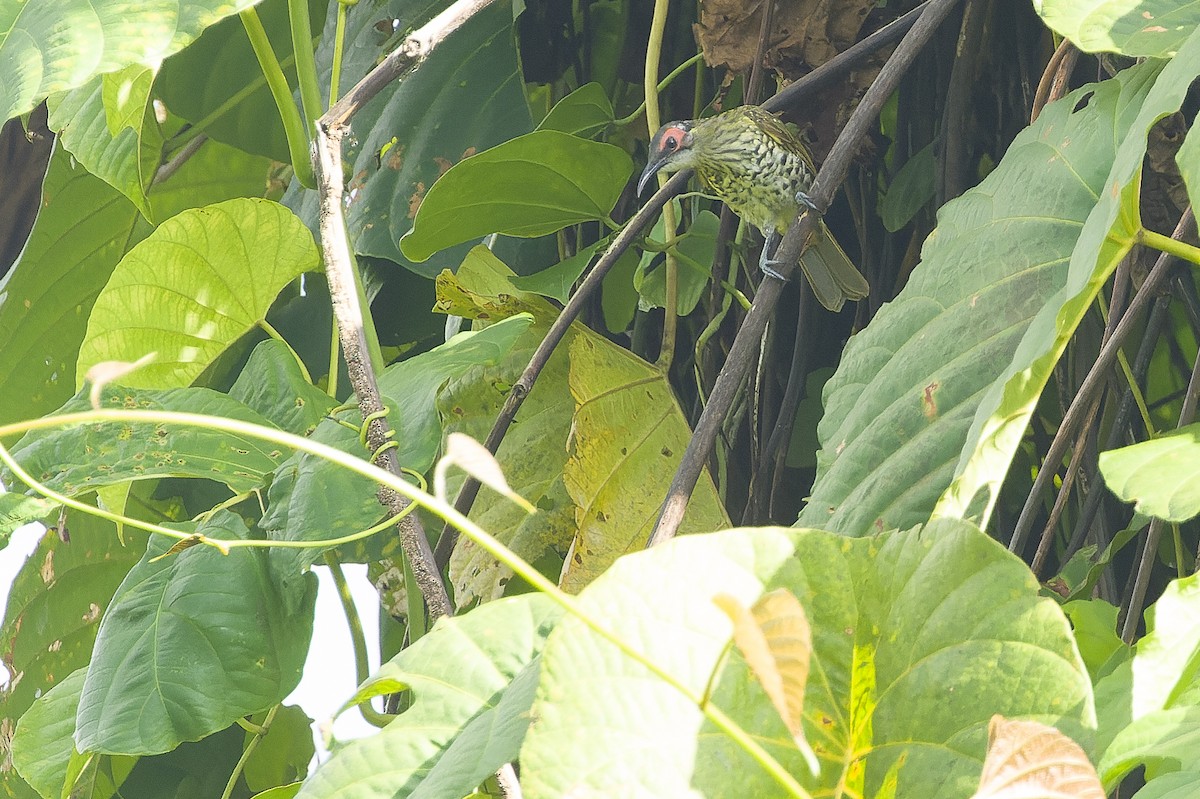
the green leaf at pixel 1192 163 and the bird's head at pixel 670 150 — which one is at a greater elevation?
the green leaf at pixel 1192 163

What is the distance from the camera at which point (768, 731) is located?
0.47 metres

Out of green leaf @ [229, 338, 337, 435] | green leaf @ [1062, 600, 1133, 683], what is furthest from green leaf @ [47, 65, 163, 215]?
green leaf @ [1062, 600, 1133, 683]

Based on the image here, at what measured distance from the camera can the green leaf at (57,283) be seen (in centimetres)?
170

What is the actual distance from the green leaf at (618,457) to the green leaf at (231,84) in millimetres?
637

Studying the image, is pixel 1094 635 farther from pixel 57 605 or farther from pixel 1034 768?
pixel 57 605

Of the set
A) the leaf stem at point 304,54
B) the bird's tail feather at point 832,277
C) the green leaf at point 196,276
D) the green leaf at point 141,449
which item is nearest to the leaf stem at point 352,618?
the green leaf at point 141,449

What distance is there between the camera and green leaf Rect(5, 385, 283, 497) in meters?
0.95

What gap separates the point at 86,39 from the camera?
0.73 meters

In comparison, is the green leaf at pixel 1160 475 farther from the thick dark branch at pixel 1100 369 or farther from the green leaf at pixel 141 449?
the green leaf at pixel 141 449

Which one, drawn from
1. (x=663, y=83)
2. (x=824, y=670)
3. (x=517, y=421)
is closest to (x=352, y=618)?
(x=517, y=421)

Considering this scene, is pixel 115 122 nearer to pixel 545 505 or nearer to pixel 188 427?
pixel 188 427

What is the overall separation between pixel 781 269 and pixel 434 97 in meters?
0.67

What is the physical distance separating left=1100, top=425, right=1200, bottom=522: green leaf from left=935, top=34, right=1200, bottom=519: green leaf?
6 cm

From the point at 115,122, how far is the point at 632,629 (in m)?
0.89
